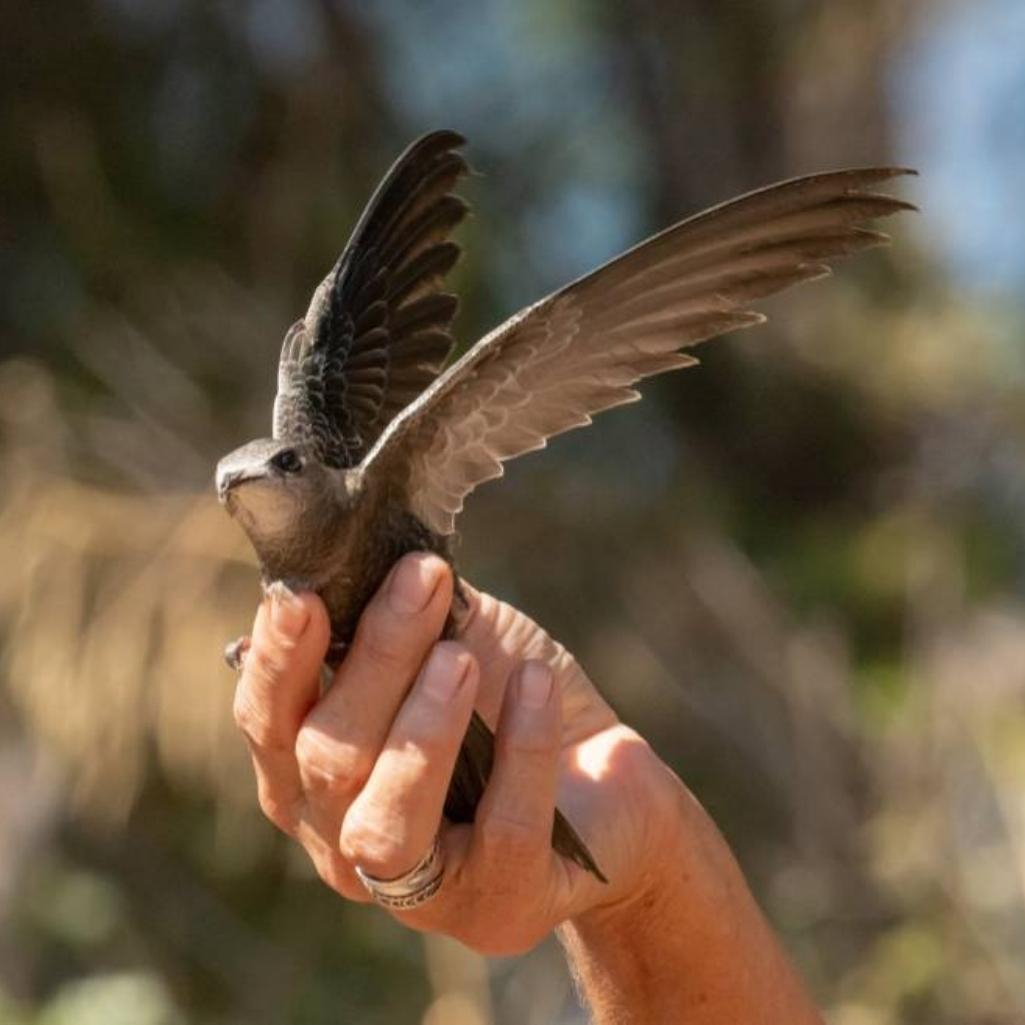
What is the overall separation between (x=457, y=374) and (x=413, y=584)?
0.64ft

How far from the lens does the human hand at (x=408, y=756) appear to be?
1.70 m

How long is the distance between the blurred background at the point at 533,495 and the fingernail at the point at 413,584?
2.59 metres

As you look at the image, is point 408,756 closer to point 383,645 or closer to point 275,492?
point 383,645

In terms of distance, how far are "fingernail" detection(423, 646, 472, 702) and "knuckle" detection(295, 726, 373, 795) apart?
9 centimetres

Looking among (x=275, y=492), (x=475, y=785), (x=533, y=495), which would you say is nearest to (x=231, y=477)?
(x=275, y=492)

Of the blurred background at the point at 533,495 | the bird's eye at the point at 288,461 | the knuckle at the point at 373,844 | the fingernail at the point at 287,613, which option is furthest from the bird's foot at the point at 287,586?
the blurred background at the point at 533,495

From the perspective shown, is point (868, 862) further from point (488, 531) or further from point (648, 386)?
point (648, 386)

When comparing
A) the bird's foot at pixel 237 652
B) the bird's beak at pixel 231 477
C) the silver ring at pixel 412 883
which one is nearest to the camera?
the bird's beak at pixel 231 477

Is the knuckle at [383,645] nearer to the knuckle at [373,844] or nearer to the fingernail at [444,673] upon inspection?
the fingernail at [444,673]

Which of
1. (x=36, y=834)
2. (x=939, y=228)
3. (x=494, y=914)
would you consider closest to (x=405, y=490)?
(x=494, y=914)

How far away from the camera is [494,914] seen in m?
1.82

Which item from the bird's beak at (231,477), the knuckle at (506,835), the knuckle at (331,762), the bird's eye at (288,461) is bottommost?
the knuckle at (506,835)

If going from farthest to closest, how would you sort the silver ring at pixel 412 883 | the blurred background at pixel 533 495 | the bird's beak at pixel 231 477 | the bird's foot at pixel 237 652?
the blurred background at pixel 533 495, the bird's foot at pixel 237 652, the silver ring at pixel 412 883, the bird's beak at pixel 231 477

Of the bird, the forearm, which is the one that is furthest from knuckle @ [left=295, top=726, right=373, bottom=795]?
the forearm
